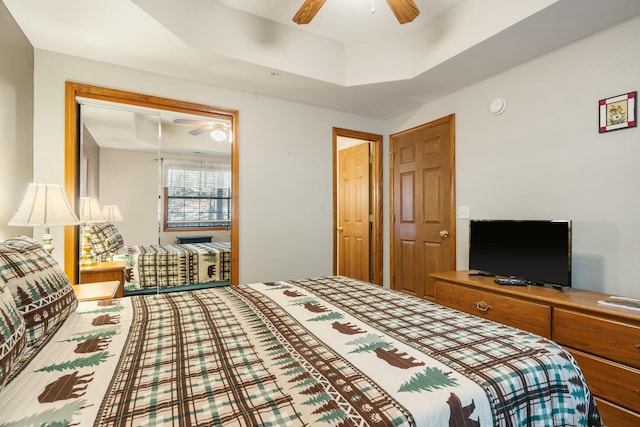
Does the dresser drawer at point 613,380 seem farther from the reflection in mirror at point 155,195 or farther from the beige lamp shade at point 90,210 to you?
the beige lamp shade at point 90,210

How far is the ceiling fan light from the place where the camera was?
302cm

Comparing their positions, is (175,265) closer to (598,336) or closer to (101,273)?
(101,273)

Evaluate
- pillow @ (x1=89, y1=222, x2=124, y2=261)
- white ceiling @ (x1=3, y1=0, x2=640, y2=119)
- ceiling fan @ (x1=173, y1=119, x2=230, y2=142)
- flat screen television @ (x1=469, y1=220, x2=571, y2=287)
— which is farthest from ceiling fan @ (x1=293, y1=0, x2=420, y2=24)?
pillow @ (x1=89, y1=222, x2=124, y2=261)

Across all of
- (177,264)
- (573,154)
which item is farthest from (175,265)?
(573,154)

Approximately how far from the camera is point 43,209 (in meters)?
1.84

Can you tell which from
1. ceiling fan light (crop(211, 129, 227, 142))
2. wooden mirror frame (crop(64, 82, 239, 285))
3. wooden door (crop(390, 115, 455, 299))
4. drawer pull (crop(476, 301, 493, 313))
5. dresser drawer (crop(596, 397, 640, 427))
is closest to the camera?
dresser drawer (crop(596, 397, 640, 427))

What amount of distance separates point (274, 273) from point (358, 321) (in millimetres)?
2064

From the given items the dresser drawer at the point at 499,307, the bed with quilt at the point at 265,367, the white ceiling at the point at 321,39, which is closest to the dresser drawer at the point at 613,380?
the dresser drawer at the point at 499,307

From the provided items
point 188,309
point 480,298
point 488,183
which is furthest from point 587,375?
point 188,309

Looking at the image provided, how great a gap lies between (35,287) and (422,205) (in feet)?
10.6

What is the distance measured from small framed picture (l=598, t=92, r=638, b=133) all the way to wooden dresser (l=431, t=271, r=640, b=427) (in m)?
1.11

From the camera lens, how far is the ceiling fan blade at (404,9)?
1813 millimetres

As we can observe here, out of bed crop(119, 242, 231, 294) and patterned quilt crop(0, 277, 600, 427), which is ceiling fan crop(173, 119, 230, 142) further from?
patterned quilt crop(0, 277, 600, 427)

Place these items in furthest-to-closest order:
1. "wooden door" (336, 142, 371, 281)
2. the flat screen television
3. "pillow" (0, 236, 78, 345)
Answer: "wooden door" (336, 142, 371, 281)
the flat screen television
"pillow" (0, 236, 78, 345)
